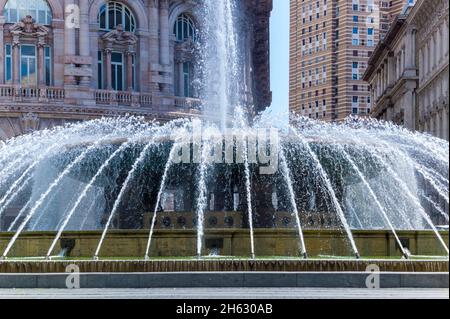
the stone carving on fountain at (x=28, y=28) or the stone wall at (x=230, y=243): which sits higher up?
the stone carving on fountain at (x=28, y=28)

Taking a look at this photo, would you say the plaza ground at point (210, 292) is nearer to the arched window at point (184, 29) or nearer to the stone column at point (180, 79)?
the stone column at point (180, 79)

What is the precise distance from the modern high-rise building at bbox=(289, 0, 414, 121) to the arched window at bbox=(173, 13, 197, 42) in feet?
260

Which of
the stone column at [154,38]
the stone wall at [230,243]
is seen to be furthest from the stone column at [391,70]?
the stone wall at [230,243]

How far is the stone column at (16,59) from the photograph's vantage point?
44.6 m

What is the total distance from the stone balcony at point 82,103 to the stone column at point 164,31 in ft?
6.32

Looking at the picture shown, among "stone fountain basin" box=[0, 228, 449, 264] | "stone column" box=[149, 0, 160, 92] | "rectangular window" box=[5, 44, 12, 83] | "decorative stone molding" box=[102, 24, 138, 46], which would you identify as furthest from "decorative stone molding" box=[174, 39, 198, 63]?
"stone fountain basin" box=[0, 228, 449, 264]

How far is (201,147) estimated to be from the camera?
18.9 metres

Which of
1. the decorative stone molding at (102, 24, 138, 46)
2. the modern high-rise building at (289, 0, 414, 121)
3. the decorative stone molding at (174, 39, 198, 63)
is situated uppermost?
the modern high-rise building at (289, 0, 414, 121)

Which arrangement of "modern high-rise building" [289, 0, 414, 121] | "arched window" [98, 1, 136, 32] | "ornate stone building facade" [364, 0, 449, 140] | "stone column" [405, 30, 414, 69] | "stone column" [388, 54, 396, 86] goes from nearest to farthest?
"arched window" [98, 1, 136, 32]
"ornate stone building facade" [364, 0, 449, 140]
"stone column" [405, 30, 414, 69]
"stone column" [388, 54, 396, 86]
"modern high-rise building" [289, 0, 414, 121]

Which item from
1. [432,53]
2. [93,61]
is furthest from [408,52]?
[93,61]

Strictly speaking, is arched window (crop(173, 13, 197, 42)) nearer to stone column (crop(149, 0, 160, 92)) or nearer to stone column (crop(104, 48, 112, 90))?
stone column (crop(149, 0, 160, 92))

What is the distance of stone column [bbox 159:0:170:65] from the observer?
157ft

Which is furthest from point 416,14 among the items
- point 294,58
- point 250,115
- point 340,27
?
point 294,58

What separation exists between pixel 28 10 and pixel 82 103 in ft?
15.5
